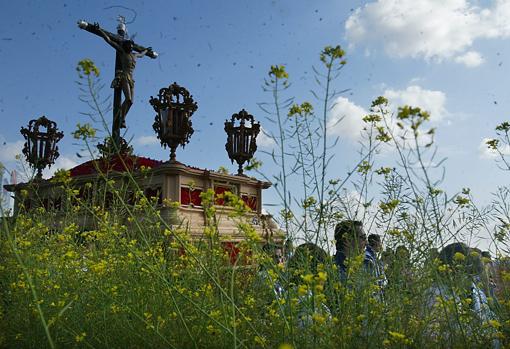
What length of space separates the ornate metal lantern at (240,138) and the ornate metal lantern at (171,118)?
3.92 ft

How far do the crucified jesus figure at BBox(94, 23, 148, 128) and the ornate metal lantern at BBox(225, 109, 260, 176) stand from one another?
2.12 m

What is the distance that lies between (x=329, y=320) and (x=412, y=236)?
92cm

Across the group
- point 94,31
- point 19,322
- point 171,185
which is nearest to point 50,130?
point 94,31

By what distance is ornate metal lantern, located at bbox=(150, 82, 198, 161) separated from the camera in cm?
881

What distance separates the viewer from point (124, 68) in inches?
394

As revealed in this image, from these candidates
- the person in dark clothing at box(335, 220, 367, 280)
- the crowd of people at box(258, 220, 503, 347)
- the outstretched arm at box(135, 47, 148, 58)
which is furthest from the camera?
the outstretched arm at box(135, 47, 148, 58)

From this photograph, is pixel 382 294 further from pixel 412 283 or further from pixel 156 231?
pixel 156 231

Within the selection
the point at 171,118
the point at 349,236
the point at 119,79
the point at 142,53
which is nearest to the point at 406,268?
the point at 349,236

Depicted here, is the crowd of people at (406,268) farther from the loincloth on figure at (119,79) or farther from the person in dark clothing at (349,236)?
the loincloth on figure at (119,79)

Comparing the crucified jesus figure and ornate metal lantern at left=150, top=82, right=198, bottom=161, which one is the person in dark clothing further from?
the crucified jesus figure

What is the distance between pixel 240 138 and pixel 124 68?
2.86 metres

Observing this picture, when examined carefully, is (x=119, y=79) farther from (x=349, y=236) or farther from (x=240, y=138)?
(x=349, y=236)

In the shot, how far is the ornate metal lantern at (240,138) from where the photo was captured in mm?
9930

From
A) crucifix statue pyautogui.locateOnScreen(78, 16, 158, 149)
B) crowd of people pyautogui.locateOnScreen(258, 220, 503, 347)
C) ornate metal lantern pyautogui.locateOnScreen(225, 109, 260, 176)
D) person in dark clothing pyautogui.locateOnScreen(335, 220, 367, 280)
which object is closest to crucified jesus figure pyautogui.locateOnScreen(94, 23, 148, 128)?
crucifix statue pyautogui.locateOnScreen(78, 16, 158, 149)
